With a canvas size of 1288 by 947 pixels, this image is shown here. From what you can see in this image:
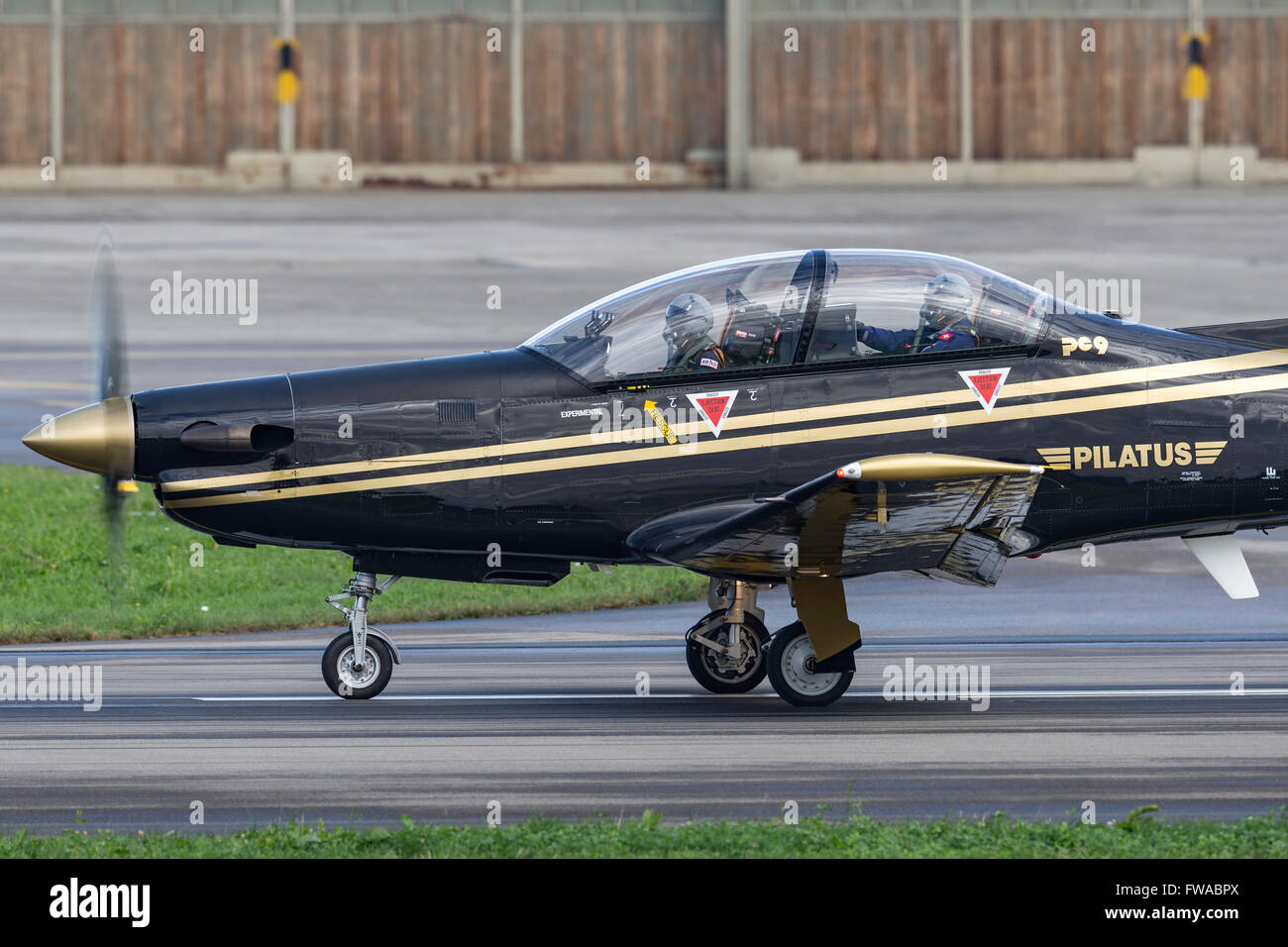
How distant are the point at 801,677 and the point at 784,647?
229 mm

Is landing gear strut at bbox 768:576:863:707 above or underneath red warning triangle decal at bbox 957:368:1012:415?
underneath

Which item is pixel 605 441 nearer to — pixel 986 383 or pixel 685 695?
pixel 685 695

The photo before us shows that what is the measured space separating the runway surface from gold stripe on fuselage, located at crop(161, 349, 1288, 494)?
1.56 m

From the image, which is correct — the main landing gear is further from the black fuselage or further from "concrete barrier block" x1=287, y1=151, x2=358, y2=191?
"concrete barrier block" x1=287, y1=151, x2=358, y2=191

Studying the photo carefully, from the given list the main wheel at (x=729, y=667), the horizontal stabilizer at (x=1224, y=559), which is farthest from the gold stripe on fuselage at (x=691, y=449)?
the main wheel at (x=729, y=667)

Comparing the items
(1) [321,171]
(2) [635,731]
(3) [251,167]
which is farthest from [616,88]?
(2) [635,731]

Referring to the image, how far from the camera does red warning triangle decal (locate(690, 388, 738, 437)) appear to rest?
37.7 ft

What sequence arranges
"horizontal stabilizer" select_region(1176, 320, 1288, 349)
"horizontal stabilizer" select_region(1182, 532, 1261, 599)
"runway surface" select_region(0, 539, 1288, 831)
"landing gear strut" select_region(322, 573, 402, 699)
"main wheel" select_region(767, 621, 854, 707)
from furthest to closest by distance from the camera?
1. "horizontal stabilizer" select_region(1182, 532, 1261, 599)
2. "landing gear strut" select_region(322, 573, 402, 699)
3. "horizontal stabilizer" select_region(1176, 320, 1288, 349)
4. "main wheel" select_region(767, 621, 854, 707)
5. "runway surface" select_region(0, 539, 1288, 831)

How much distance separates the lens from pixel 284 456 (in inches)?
452

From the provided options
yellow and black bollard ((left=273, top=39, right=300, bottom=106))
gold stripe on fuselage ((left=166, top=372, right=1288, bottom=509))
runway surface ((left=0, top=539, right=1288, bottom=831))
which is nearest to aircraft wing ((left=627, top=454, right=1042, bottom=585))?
gold stripe on fuselage ((left=166, top=372, right=1288, bottom=509))

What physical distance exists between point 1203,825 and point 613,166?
111ft

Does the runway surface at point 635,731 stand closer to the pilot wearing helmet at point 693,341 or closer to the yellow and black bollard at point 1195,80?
the pilot wearing helmet at point 693,341

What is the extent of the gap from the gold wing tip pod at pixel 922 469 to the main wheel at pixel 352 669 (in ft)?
11.7
